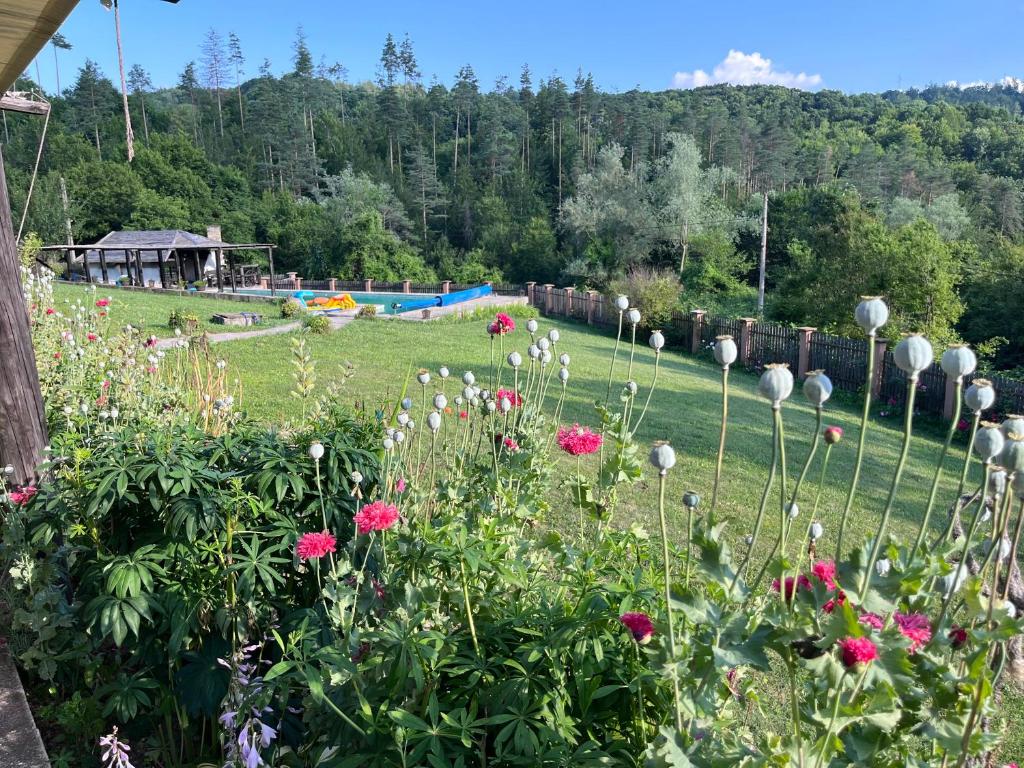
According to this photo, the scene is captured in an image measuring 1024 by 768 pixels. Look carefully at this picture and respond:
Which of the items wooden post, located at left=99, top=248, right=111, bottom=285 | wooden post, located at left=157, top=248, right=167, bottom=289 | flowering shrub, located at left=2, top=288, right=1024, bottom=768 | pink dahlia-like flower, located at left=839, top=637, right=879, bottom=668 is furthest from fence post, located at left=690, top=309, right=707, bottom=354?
wooden post, located at left=99, top=248, right=111, bottom=285

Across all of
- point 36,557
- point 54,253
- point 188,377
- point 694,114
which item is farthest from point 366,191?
point 36,557

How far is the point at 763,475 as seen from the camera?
20.8ft

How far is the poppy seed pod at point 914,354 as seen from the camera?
0.87 meters

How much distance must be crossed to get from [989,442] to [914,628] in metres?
0.28

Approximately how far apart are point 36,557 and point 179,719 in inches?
36.4

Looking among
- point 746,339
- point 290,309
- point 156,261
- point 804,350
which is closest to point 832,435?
point 804,350

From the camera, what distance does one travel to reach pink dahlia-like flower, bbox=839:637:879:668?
81 centimetres

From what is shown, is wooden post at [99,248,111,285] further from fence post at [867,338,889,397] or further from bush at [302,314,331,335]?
fence post at [867,338,889,397]

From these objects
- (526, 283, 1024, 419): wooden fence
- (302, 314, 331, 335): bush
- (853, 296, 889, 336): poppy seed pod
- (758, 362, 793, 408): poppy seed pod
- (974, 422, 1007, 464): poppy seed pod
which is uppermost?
(853, 296, 889, 336): poppy seed pod

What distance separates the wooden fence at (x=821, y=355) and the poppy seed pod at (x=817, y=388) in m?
7.83

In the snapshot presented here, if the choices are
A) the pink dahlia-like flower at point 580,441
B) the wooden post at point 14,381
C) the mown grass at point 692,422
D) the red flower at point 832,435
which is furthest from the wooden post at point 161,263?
the red flower at point 832,435

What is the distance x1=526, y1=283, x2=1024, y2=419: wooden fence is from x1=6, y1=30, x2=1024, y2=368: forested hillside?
260 cm

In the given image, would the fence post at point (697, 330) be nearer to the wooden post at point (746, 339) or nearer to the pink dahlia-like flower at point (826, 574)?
the wooden post at point (746, 339)

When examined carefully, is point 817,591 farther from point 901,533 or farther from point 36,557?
point 901,533
